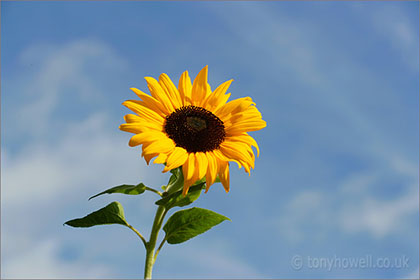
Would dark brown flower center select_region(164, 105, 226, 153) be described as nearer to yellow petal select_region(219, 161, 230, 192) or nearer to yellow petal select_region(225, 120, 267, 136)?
yellow petal select_region(225, 120, 267, 136)

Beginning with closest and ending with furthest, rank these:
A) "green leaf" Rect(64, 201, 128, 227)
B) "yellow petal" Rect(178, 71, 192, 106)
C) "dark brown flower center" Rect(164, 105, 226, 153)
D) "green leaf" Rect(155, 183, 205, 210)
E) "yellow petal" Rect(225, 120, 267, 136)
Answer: "green leaf" Rect(155, 183, 205, 210)
"green leaf" Rect(64, 201, 128, 227)
"dark brown flower center" Rect(164, 105, 226, 153)
"yellow petal" Rect(225, 120, 267, 136)
"yellow petal" Rect(178, 71, 192, 106)

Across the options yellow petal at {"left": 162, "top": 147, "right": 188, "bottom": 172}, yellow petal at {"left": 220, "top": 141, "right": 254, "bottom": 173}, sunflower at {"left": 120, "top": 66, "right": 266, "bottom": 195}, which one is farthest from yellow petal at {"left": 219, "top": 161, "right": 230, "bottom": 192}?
yellow petal at {"left": 162, "top": 147, "right": 188, "bottom": 172}

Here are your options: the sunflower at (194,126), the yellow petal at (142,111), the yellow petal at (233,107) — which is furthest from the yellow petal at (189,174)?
the yellow petal at (233,107)

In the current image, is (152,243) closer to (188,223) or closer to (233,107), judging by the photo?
(188,223)

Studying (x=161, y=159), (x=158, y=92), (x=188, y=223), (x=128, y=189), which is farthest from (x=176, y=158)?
(x=158, y=92)

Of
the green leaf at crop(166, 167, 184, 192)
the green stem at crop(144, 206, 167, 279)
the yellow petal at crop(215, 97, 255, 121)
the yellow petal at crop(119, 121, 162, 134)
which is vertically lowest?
the green stem at crop(144, 206, 167, 279)

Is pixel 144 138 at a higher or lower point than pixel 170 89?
lower
